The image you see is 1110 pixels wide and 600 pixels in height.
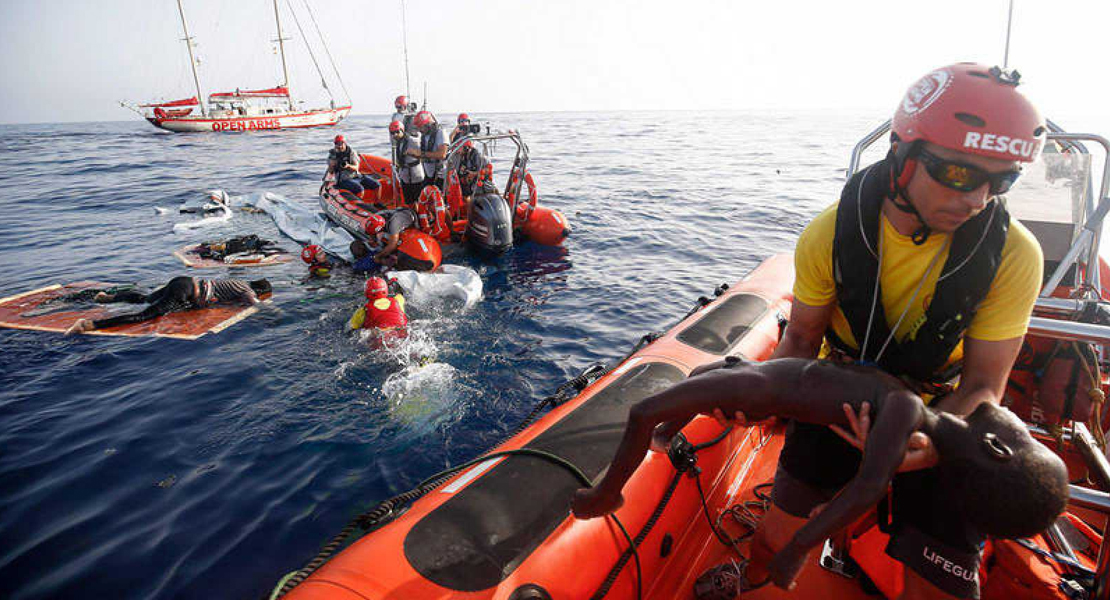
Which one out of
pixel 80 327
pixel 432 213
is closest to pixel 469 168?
pixel 432 213

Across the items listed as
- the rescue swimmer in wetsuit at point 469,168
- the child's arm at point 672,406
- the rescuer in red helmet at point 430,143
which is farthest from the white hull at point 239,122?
the child's arm at point 672,406

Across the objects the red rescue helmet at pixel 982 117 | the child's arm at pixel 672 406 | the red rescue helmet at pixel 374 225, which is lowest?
the red rescue helmet at pixel 374 225

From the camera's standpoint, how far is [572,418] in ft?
9.35

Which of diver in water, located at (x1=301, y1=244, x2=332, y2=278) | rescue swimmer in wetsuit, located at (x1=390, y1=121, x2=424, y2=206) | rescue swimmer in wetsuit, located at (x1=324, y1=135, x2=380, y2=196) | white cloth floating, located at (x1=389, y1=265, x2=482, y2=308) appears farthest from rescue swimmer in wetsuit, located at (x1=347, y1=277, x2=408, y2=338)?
rescue swimmer in wetsuit, located at (x1=324, y1=135, x2=380, y2=196)

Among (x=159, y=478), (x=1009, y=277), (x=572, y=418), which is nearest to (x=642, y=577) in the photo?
(x=572, y=418)

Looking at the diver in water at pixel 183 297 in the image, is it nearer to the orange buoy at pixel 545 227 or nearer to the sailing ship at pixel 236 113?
the orange buoy at pixel 545 227

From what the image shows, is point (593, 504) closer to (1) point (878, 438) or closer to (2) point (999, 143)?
(1) point (878, 438)

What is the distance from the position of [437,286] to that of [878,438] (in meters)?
6.76

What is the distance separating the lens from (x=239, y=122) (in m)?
45.9

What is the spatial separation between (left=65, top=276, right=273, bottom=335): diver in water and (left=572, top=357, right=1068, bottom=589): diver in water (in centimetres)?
726

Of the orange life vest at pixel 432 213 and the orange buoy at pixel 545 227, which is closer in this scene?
the orange life vest at pixel 432 213

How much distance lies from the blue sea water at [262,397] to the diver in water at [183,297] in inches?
17.1

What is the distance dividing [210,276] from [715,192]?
1406 cm

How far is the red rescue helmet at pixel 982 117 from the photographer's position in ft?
4.64
